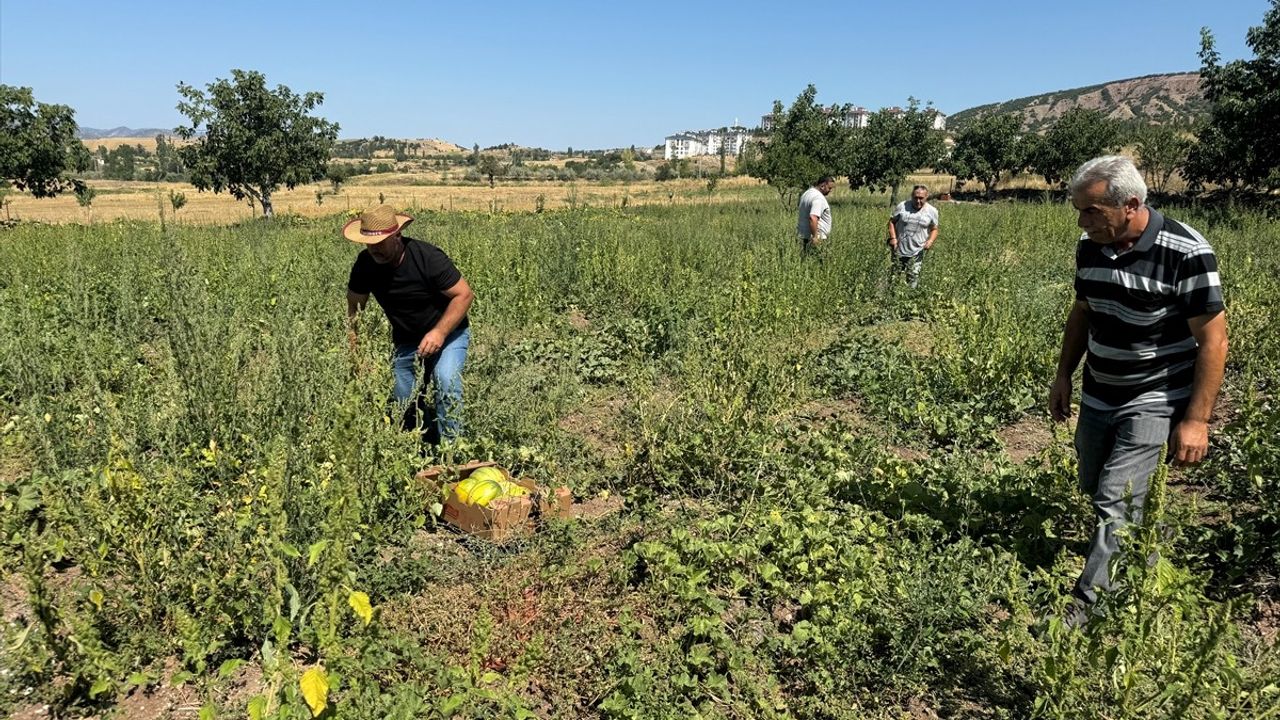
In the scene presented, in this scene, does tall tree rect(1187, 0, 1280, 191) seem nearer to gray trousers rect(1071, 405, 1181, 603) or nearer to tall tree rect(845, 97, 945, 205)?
tall tree rect(845, 97, 945, 205)

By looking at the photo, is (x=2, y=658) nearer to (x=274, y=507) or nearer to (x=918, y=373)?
(x=274, y=507)

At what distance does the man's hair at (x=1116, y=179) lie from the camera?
8.12 ft

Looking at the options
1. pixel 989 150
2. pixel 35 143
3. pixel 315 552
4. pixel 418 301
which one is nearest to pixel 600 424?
pixel 418 301

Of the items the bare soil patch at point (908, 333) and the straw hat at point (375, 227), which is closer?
the straw hat at point (375, 227)

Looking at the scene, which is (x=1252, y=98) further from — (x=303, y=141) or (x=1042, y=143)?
(x=303, y=141)

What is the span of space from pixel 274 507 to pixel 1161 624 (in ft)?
8.95

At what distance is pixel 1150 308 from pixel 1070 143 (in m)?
→ 42.0

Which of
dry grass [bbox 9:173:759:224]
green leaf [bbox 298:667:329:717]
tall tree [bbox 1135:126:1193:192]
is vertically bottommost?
green leaf [bbox 298:667:329:717]

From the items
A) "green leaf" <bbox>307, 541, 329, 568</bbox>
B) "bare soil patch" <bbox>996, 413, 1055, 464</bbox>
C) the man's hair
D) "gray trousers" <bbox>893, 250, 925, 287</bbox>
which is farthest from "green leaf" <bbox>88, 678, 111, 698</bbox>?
"gray trousers" <bbox>893, 250, 925, 287</bbox>

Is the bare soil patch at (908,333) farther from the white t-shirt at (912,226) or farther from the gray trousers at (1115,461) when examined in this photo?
the gray trousers at (1115,461)

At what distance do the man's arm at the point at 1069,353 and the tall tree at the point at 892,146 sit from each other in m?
Result: 28.9

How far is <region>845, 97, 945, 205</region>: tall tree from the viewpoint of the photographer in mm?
31031

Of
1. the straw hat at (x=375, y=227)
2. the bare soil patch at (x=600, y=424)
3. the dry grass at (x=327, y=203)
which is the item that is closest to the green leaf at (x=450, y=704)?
the bare soil patch at (x=600, y=424)

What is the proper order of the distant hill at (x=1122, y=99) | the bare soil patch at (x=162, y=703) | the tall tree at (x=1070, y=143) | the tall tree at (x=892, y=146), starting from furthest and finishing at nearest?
the distant hill at (x=1122, y=99), the tall tree at (x=1070, y=143), the tall tree at (x=892, y=146), the bare soil patch at (x=162, y=703)
